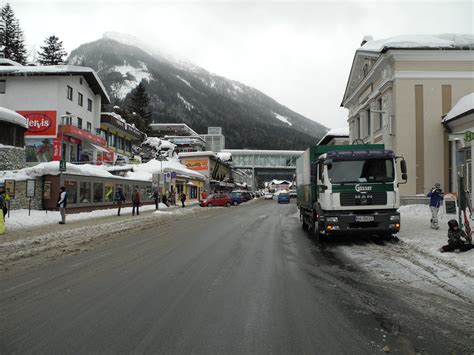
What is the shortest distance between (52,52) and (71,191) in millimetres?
58150

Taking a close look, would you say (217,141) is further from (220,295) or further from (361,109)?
(220,295)

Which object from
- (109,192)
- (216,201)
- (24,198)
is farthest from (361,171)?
(216,201)

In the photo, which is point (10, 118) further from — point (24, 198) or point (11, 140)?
point (24, 198)

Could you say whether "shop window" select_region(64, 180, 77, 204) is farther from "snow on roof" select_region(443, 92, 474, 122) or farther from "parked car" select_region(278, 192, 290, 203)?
"parked car" select_region(278, 192, 290, 203)

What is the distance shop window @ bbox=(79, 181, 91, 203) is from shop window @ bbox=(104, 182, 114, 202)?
103 inches

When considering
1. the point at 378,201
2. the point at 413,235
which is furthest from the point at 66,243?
the point at 413,235

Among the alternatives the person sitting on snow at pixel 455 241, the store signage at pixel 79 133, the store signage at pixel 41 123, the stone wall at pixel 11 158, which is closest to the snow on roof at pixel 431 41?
the person sitting on snow at pixel 455 241

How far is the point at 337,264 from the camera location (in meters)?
7.86

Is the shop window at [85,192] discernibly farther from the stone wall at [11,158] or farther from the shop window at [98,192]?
the stone wall at [11,158]

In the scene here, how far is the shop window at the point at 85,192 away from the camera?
2391 cm

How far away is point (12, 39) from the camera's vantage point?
216 feet

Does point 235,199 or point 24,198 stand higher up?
point 24,198

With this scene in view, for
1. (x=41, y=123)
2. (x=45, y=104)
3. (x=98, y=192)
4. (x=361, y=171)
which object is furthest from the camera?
(x=45, y=104)

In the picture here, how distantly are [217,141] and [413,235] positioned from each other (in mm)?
118018
